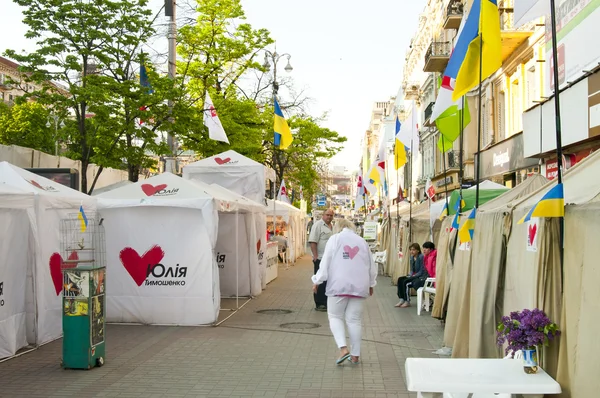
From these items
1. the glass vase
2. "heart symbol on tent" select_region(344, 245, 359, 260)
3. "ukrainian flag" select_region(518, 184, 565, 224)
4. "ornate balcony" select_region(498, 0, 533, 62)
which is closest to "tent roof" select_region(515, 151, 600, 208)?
"ukrainian flag" select_region(518, 184, 565, 224)

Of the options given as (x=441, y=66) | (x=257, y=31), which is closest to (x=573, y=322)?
(x=257, y=31)

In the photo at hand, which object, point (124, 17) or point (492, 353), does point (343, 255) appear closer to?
point (492, 353)

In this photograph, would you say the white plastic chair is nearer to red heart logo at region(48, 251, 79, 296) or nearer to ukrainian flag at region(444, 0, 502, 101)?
ukrainian flag at region(444, 0, 502, 101)

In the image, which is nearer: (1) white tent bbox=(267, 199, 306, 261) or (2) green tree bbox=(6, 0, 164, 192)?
(2) green tree bbox=(6, 0, 164, 192)

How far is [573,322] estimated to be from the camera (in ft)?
15.7

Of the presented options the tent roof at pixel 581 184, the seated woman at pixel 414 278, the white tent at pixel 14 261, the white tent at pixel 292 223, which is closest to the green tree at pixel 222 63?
the white tent at pixel 292 223

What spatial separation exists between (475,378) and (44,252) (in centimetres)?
726

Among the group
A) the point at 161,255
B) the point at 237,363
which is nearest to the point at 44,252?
the point at 161,255

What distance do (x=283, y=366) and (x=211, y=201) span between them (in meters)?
3.96

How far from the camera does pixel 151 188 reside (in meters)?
12.7

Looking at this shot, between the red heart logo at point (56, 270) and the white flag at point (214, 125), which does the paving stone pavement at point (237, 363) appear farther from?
the white flag at point (214, 125)

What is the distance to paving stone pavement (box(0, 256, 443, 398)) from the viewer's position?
25.1 feet

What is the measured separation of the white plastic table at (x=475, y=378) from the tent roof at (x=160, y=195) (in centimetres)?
733

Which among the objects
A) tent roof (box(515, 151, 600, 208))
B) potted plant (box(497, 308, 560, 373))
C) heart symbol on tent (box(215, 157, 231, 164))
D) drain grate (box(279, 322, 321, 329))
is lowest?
drain grate (box(279, 322, 321, 329))
